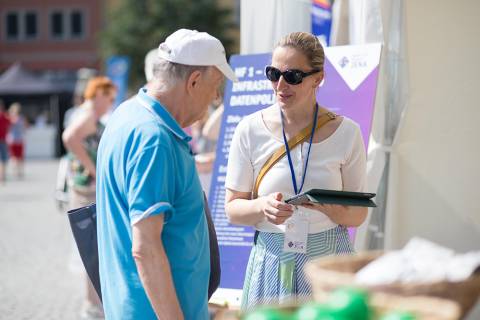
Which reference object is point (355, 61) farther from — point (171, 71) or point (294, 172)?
point (171, 71)

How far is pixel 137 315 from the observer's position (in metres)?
2.44

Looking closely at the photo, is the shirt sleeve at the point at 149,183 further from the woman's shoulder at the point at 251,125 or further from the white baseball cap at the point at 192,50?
the woman's shoulder at the point at 251,125

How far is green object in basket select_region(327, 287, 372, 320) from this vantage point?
1.25 metres

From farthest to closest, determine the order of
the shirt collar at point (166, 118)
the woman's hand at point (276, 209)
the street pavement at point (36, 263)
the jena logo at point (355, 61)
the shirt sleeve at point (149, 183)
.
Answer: the street pavement at point (36, 263), the jena logo at point (355, 61), the woman's hand at point (276, 209), the shirt collar at point (166, 118), the shirt sleeve at point (149, 183)

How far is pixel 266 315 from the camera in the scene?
4.22 ft

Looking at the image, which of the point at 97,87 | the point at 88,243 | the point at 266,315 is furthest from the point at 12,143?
the point at 266,315

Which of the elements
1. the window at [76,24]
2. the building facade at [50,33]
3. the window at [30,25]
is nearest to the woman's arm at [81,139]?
the building facade at [50,33]

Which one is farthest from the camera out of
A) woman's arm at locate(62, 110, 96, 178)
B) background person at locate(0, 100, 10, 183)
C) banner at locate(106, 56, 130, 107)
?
background person at locate(0, 100, 10, 183)

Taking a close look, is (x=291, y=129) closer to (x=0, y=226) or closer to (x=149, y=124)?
(x=149, y=124)

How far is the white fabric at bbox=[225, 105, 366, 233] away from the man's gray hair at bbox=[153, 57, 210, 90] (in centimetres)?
55

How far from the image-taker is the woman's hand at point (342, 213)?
2.79 meters

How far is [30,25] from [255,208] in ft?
161

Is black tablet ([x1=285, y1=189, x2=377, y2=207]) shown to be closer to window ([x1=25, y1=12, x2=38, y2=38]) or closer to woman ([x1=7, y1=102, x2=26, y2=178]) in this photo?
woman ([x1=7, y1=102, x2=26, y2=178])

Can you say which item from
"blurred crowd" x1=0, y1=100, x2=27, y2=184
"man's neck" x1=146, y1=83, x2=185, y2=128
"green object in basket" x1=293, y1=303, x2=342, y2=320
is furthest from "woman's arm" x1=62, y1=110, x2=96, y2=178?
"blurred crowd" x1=0, y1=100, x2=27, y2=184
